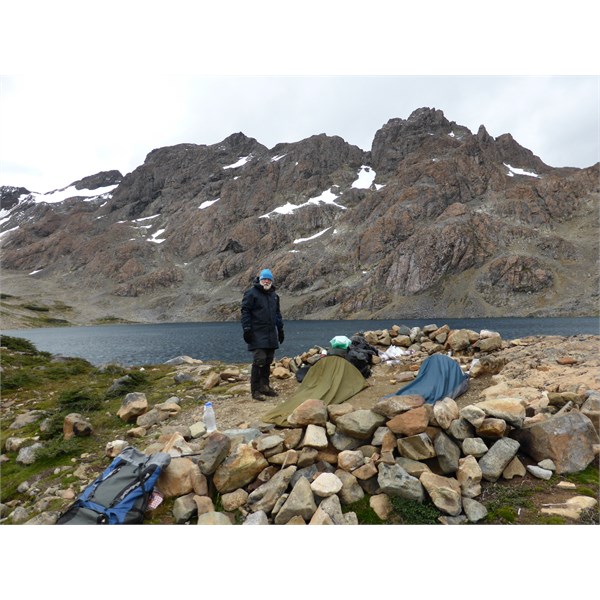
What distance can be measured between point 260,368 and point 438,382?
15.9 feet

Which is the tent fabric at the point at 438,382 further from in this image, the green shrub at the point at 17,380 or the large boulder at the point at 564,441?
the green shrub at the point at 17,380

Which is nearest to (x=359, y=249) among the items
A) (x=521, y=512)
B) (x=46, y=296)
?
(x=521, y=512)

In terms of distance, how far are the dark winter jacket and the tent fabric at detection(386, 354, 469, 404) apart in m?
3.67

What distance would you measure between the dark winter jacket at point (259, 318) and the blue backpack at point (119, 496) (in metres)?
4.32

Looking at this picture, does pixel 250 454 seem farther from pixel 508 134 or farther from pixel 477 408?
pixel 508 134

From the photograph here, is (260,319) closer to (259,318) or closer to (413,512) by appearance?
(259,318)

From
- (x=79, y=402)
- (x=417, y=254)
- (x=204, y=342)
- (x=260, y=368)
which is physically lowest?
(x=204, y=342)

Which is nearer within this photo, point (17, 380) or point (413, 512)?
point (413, 512)

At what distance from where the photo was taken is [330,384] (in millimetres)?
9055

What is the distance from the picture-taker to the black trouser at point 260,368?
Result: 9.45m

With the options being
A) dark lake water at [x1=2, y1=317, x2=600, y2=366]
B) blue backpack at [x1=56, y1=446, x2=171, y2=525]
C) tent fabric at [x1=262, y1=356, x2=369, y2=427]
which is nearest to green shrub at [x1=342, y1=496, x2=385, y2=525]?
blue backpack at [x1=56, y1=446, x2=171, y2=525]

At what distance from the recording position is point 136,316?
164625 millimetres

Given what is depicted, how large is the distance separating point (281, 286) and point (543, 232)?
364ft

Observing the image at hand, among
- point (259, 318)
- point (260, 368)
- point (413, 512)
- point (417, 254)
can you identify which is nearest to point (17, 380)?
point (260, 368)
